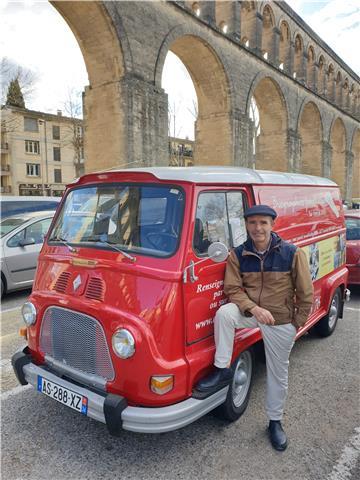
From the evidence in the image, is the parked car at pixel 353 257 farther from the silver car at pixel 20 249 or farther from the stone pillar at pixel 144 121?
the stone pillar at pixel 144 121

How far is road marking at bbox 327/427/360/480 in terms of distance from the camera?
8.23 ft

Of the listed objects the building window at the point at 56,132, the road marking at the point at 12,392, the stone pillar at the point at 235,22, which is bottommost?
the road marking at the point at 12,392

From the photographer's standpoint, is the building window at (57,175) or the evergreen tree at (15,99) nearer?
the evergreen tree at (15,99)

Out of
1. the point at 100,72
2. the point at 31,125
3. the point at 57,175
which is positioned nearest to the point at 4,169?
the point at 57,175

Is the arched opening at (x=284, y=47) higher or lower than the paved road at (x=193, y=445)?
higher

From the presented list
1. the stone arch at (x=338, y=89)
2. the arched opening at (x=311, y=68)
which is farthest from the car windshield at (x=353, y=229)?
the stone arch at (x=338, y=89)

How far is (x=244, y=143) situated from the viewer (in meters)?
22.8

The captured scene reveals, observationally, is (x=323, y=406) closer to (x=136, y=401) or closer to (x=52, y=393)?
(x=136, y=401)

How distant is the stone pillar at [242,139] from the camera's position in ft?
72.2

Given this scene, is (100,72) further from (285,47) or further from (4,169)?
(4,169)

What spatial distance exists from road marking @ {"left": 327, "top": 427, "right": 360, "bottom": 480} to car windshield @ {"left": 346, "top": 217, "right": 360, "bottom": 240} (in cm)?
Answer: 541

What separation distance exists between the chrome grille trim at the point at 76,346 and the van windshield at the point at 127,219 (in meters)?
0.63

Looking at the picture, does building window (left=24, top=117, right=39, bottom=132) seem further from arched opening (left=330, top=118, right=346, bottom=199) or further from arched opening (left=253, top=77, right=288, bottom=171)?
arched opening (left=330, top=118, right=346, bottom=199)

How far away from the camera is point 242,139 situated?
22547 millimetres
